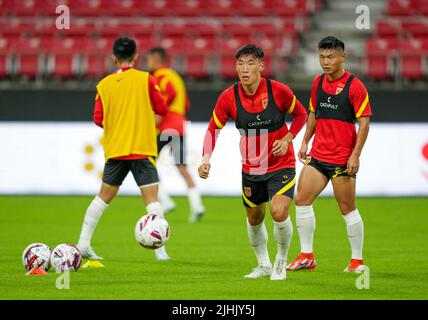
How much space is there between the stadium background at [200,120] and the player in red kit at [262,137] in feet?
2.65

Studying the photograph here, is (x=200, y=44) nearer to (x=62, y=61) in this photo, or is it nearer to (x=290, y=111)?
(x=62, y=61)

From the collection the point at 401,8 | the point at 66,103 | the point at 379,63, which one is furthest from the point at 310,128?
the point at 401,8

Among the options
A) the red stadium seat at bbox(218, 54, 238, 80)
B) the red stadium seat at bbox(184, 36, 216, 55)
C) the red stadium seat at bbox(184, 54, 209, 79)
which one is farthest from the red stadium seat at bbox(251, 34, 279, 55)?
the red stadium seat at bbox(184, 54, 209, 79)

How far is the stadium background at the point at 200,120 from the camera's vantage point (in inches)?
469

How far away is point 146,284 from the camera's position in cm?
873

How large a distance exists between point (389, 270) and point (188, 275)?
6.90 ft

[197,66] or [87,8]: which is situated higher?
[87,8]

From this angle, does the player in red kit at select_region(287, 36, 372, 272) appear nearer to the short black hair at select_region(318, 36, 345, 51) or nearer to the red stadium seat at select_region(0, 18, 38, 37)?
the short black hair at select_region(318, 36, 345, 51)

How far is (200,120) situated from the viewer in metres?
19.6

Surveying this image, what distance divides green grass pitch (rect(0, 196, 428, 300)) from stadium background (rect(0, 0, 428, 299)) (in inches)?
1.6

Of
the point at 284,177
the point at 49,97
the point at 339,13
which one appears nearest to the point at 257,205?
the point at 284,177

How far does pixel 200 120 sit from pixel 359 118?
10.3 m

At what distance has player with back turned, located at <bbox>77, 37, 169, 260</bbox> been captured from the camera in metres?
10.2

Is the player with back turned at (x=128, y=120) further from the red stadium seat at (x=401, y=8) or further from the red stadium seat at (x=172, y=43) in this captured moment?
the red stadium seat at (x=401, y=8)
